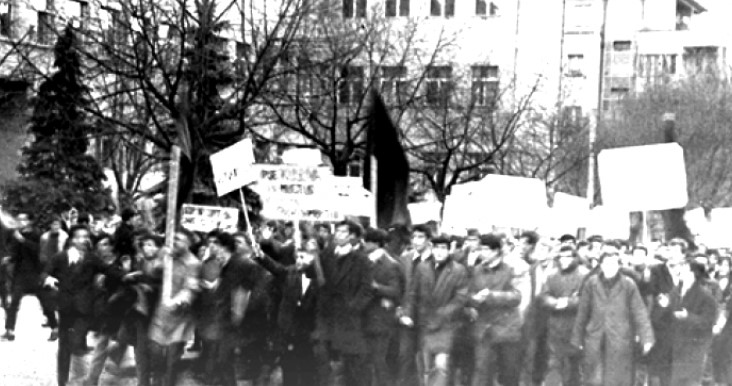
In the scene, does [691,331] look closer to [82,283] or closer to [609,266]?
[609,266]

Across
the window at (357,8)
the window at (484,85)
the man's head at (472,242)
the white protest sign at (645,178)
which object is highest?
the window at (357,8)

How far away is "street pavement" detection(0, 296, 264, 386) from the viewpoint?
17562mm

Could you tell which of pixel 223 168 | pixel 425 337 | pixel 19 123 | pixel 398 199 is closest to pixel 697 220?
pixel 398 199

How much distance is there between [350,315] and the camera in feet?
53.3

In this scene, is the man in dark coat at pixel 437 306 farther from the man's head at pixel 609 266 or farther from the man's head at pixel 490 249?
the man's head at pixel 609 266

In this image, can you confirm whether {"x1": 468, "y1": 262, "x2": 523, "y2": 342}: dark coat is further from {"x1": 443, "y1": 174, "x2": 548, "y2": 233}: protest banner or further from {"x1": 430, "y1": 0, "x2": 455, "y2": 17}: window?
{"x1": 430, "y1": 0, "x2": 455, "y2": 17}: window

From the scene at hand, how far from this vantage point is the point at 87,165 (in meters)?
45.8

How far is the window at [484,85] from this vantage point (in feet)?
138

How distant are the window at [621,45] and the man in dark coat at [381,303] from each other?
57113mm

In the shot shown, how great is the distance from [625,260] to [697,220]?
35.9 ft

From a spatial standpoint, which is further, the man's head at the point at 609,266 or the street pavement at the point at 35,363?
the street pavement at the point at 35,363

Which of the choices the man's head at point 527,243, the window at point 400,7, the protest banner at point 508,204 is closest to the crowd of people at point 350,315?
the man's head at point 527,243

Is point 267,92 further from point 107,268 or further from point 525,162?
point 525,162

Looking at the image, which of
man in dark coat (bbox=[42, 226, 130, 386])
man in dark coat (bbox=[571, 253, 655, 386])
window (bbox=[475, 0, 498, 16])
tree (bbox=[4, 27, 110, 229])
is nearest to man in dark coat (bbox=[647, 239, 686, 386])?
man in dark coat (bbox=[571, 253, 655, 386])
